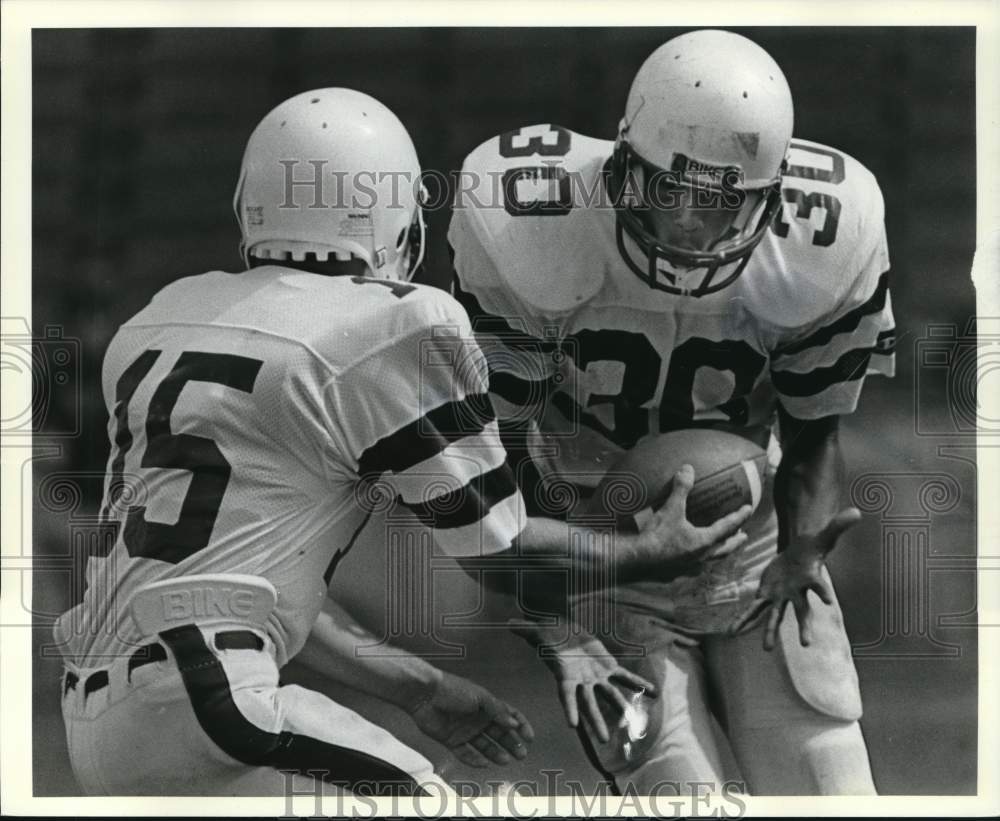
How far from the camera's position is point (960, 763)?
3.14 metres

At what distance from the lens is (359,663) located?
3041 mm

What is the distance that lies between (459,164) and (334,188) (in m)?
0.31

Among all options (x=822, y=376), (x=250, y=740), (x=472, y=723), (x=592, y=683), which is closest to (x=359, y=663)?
(x=472, y=723)

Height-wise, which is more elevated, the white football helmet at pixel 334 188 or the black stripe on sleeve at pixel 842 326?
the white football helmet at pixel 334 188

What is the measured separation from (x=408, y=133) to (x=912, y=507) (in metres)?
1.36

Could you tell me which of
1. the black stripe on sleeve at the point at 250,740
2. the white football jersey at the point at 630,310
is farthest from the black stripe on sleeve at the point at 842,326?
the black stripe on sleeve at the point at 250,740

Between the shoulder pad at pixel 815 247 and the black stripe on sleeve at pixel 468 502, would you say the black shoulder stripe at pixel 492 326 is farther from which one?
the shoulder pad at pixel 815 247

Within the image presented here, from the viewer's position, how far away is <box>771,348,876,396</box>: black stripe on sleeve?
10.1 ft

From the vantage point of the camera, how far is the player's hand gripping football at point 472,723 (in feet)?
10.1

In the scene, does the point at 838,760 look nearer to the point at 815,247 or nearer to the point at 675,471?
the point at 675,471

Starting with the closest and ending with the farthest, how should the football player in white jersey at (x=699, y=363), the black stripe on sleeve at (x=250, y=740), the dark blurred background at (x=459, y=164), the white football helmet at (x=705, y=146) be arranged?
1. the black stripe on sleeve at (x=250, y=740)
2. the white football helmet at (x=705, y=146)
3. the football player in white jersey at (x=699, y=363)
4. the dark blurred background at (x=459, y=164)

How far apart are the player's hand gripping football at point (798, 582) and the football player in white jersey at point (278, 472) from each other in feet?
0.85

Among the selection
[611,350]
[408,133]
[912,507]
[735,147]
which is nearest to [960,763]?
[912,507]

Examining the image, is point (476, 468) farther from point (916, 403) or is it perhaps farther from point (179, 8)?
point (179, 8)
